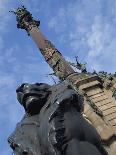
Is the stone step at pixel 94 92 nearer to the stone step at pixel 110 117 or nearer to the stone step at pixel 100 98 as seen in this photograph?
the stone step at pixel 100 98

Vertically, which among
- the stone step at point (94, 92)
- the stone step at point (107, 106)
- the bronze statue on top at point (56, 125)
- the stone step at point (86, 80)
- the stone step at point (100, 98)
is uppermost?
the stone step at point (86, 80)

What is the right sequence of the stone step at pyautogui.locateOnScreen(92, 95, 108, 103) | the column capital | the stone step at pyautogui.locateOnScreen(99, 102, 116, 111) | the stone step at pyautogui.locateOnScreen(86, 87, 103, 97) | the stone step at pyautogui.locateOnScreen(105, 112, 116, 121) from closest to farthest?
1. the stone step at pyautogui.locateOnScreen(105, 112, 116, 121)
2. the stone step at pyautogui.locateOnScreen(99, 102, 116, 111)
3. the stone step at pyautogui.locateOnScreen(92, 95, 108, 103)
4. the stone step at pyautogui.locateOnScreen(86, 87, 103, 97)
5. the column capital

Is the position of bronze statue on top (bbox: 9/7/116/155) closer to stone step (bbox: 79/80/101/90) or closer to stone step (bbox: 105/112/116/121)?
stone step (bbox: 105/112/116/121)

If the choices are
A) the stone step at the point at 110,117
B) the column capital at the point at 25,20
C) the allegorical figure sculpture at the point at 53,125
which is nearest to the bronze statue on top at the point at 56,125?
the allegorical figure sculpture at the point at 53,125

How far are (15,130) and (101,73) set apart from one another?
20095 millimetres

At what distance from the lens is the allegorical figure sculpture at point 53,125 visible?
2990 mm

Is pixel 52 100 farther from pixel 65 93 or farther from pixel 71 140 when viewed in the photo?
Answer: pixel 71 140

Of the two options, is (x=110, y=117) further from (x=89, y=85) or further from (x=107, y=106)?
(x=89, y=85)

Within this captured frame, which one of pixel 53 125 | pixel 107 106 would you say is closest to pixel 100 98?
pixel 107 106

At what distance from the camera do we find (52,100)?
3201 millimetres

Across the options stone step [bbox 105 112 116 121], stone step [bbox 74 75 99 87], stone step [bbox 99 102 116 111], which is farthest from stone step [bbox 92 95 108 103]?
stone step [bbox 105 112 116 121]

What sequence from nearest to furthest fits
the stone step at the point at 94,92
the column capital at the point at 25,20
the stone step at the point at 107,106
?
1. the stone step at the point at 107,106
2. the stone step at the point at 94,92
3. the column capital at the point at 25,20

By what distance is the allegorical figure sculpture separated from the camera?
2.99 metres

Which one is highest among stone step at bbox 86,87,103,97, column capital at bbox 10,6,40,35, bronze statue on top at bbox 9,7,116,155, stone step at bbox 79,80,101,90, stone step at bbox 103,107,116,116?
column capital at bbox 10,6,40,35
